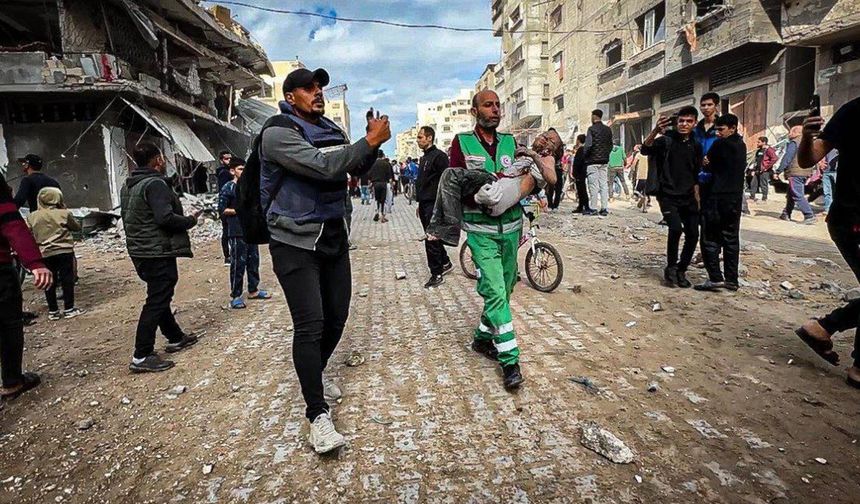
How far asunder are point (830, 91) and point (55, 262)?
18.1m

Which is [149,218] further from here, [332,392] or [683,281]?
[683,281]

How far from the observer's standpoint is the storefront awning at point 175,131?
14.0m

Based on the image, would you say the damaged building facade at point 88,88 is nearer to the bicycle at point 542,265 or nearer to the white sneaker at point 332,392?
the bicycle at point 542,265

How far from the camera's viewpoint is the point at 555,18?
33.7 meters

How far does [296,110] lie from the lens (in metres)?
2.61

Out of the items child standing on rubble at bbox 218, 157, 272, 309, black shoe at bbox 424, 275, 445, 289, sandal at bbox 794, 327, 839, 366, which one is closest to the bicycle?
black shoe at bbox 424, 275, 445, 289

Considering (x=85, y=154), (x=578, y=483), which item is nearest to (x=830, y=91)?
(x=578, y=483)

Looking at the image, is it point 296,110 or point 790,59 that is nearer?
point 296,110

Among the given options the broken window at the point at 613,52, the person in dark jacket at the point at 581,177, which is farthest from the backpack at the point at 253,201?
Answer: the broken window at the point at 613,52

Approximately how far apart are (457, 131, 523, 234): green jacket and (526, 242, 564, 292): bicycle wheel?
8.02 feet

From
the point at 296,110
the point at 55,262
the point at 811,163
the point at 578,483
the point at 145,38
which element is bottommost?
the point at 578,483

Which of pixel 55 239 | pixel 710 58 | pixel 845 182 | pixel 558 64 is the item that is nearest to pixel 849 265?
pixel 845 182

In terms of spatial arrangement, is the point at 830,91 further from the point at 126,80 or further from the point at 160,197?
the point at 126,80

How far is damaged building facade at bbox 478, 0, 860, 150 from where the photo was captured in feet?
44.0
